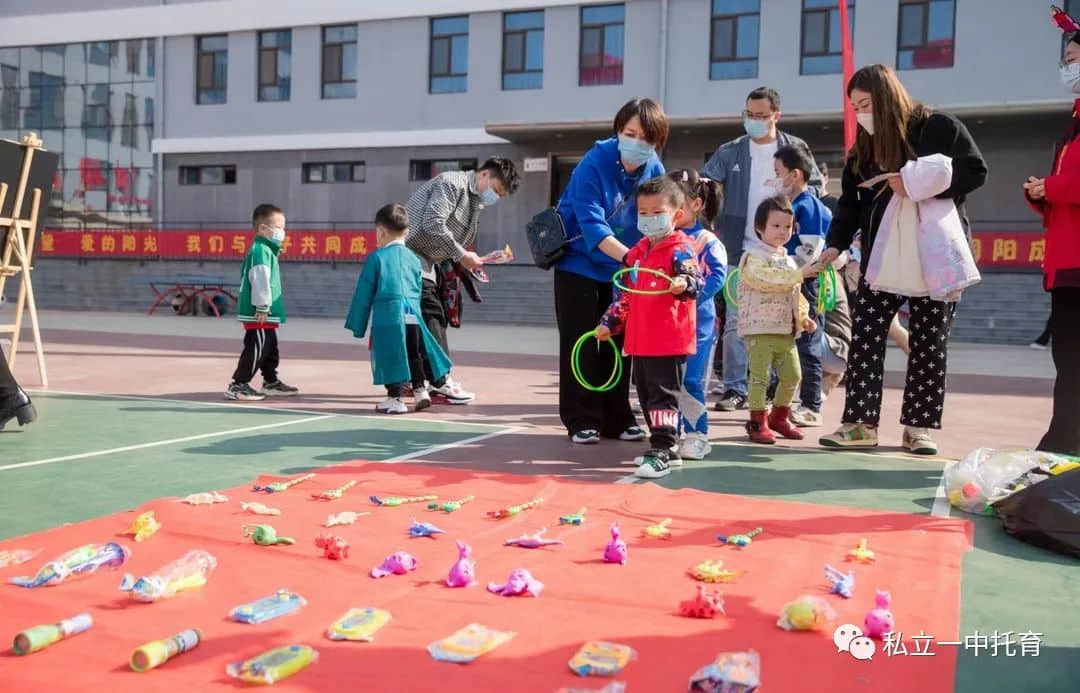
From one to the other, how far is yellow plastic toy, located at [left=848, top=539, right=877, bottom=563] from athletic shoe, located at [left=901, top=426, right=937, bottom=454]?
219cm

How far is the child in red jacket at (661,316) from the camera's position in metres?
4.43

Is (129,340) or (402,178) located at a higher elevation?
(402,178)

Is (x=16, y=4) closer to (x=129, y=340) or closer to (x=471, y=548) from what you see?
(x=129, y=340)

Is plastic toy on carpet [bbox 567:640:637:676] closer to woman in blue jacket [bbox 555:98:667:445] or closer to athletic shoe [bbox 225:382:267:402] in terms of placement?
woman in blue jacket [bbox 555:98:667:445]

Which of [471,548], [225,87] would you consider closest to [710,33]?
[225,87]

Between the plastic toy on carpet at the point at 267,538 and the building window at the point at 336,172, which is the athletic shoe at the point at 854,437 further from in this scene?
the building window at the point at 336,172

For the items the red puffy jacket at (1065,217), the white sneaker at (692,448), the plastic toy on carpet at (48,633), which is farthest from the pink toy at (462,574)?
the red puffy jacket at (1065,217)

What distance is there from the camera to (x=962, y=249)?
479cm

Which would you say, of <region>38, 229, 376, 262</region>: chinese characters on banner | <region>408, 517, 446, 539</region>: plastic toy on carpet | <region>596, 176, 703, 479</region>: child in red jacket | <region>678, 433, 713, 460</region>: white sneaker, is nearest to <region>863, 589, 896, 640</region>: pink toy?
<region>408, 517, 446, 539</region>: plastic toy on carpet

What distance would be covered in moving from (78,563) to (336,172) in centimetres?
2619

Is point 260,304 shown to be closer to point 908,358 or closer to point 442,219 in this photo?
point 442,219

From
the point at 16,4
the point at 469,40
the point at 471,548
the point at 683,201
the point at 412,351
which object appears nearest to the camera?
the point at 471,548

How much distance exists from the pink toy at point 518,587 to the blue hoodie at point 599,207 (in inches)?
101

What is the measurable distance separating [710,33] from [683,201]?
21.0 metres
